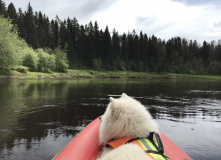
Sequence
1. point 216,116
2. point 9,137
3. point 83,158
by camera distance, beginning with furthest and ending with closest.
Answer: point 216,116 → point 9,137 → point 83,158

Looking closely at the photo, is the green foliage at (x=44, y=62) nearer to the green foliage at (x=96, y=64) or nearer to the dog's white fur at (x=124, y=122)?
the green foliage at (x=96, y=64)

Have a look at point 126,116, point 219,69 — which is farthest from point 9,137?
point 219,69

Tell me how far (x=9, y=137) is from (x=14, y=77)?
4039cm

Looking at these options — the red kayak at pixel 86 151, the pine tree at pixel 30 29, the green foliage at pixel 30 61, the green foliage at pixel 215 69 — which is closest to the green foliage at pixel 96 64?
the pine tree at pixel 30 29

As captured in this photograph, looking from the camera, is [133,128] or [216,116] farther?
[216,116]

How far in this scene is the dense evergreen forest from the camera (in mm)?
81562

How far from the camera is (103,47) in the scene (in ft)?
309

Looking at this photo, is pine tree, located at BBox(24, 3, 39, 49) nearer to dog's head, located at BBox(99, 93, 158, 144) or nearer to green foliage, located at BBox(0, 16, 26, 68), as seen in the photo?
green foliage, located at BBox(0, 16, 26, 68)

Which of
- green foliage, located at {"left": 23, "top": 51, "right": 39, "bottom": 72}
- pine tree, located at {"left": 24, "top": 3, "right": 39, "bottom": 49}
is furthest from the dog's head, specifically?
pine tree, located at {"left": 24, "top": 3, "right": 39, "bottom": 49}

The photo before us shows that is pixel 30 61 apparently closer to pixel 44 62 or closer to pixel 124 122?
pixel 44 62

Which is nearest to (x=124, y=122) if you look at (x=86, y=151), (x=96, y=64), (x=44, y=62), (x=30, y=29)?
(x=86, y=151)

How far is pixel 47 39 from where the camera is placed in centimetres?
8412

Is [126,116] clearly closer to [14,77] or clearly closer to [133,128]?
[133,128]

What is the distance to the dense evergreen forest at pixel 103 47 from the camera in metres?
81.6
